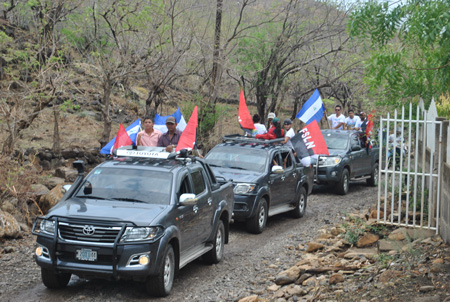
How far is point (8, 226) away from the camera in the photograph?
11.4m

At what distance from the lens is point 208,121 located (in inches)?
840

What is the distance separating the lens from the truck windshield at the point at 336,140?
62.9ft

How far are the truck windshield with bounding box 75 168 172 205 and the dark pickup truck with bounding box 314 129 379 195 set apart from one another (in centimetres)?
1042

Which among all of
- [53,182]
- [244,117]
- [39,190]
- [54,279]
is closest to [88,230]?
[54,279]

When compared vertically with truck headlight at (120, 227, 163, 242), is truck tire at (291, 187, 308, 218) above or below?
below

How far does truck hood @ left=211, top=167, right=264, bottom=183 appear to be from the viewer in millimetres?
12430

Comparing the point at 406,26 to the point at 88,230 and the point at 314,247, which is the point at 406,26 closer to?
the point at 314,247

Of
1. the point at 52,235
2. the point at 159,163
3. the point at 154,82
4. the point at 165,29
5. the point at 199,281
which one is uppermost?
the point at 165,29

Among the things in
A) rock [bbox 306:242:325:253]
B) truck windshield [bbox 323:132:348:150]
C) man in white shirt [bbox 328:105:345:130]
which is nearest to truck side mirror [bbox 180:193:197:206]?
rock [bbox 306:242:325:253]

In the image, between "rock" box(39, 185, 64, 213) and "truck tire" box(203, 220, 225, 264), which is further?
"rock" box(39, 185, 64, 213)

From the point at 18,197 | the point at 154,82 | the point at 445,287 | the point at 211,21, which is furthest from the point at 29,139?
the point at 445,287

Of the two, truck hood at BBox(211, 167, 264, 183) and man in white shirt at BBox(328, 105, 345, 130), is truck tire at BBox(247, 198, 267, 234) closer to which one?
truck hood at BBox(211, 167, 264, 183)

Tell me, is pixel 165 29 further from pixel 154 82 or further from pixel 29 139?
pixel 29 139

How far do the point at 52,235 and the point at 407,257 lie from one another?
497 centimetres
